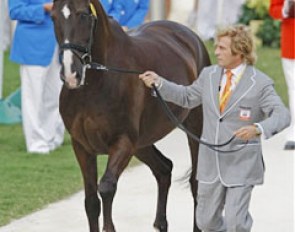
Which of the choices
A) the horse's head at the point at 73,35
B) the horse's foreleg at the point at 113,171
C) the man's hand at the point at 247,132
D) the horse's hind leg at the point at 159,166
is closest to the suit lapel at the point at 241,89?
the man's hand at the point at 247,132

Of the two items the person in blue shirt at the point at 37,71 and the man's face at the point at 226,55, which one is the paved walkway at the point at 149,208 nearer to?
the person in blue shirt at the point at 37,71

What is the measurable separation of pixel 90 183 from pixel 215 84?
47.6 inches

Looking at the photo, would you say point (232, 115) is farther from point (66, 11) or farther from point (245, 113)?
point (66, 11)

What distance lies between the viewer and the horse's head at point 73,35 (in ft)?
20.3

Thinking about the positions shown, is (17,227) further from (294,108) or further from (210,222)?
(294,108)

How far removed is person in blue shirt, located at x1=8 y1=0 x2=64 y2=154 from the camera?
402 inches

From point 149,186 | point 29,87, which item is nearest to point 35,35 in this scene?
point 29,87

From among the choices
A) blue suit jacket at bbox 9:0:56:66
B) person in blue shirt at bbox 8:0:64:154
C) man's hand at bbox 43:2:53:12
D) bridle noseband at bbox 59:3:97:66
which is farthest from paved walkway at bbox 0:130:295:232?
bridle noseband at bbox 59:3:97:66

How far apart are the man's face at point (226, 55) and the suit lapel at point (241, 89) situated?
103 millimetres

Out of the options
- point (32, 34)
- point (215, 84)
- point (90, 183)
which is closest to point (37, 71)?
point (32, 34)

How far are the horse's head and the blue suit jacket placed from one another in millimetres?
3856

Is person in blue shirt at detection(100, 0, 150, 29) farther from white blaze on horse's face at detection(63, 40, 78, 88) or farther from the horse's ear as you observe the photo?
white blaze on horse's face at detection(63, 40, 78, 88)

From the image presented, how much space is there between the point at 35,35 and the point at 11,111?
313 centimetres

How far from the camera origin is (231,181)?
6219 mm
